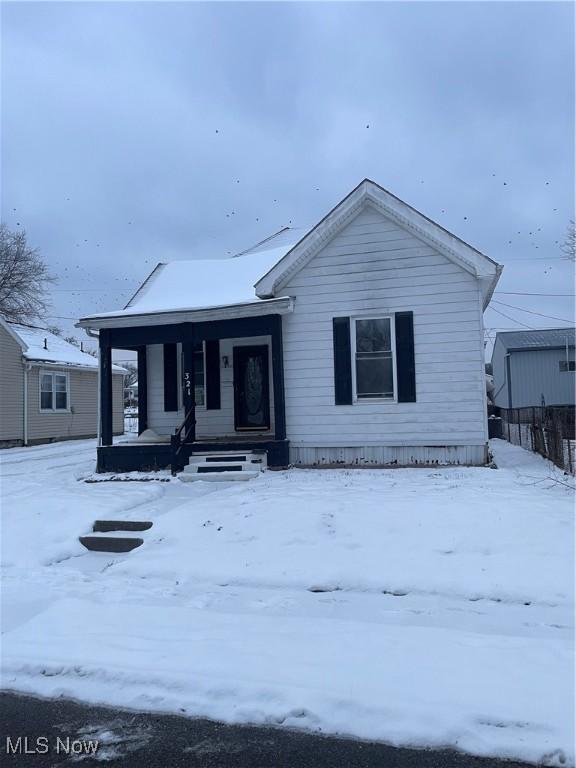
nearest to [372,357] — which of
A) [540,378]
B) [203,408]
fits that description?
[203,408]

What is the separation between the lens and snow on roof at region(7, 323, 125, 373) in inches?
880

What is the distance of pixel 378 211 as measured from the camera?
11508 mm

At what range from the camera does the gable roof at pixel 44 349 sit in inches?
861

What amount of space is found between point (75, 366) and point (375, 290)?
54.0 feet

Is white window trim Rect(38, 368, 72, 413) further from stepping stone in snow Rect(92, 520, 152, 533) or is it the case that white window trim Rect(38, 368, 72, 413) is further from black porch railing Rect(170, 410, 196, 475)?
stepping stone in snow Rect(92, 520, 152, 533)

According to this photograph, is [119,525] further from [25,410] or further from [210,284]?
[25,410]

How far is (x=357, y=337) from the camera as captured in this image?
38.3ft

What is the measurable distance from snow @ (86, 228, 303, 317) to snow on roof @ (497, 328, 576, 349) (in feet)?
53.6

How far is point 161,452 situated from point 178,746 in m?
9.09

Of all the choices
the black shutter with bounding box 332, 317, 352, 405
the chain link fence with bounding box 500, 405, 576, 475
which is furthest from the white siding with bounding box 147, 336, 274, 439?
the chain link fence with bounding box 500, 405, 576, 475

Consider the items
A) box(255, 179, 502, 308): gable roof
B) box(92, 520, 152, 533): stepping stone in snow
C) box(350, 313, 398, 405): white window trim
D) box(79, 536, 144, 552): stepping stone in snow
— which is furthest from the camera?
box(350, 313, 398, 405): white window trim

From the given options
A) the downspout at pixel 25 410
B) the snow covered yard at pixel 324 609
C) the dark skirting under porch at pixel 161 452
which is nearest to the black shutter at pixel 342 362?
the dark skirting under porch at pixel 161 452

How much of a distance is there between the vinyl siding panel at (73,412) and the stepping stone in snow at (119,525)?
52.1ft

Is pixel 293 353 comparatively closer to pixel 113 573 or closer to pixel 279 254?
pixel 279 254
